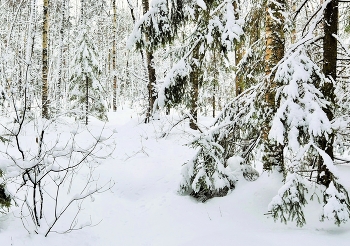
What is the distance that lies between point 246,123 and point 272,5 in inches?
86.2

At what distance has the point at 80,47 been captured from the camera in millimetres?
15078

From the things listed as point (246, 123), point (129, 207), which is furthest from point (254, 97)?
point (129, 207)

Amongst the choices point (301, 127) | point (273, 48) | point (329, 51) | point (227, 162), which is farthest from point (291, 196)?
point (273, 48)

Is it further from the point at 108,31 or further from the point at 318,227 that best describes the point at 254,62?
the point at 108,31

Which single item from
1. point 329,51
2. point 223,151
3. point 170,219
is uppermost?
point 329,51

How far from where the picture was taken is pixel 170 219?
5.30 metres

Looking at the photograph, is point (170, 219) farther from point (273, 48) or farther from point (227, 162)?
point (273, 48)

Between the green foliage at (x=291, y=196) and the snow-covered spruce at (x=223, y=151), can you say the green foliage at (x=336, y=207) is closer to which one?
the green foliage at (x=291, y=196)

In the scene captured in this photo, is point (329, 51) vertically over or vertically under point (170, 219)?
over

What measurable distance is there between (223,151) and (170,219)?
1.60 metres

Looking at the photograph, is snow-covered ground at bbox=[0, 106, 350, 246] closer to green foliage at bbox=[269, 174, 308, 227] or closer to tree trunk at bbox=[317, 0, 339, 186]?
green foliage at bbox=[269, 174, 308, 227]

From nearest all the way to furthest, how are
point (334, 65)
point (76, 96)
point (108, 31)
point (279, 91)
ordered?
point (279, 91) < point (334, 65) < point (76, 96) < point (108, 31)

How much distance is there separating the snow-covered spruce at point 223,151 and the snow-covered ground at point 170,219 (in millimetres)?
247

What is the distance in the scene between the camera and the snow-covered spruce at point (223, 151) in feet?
16.8
